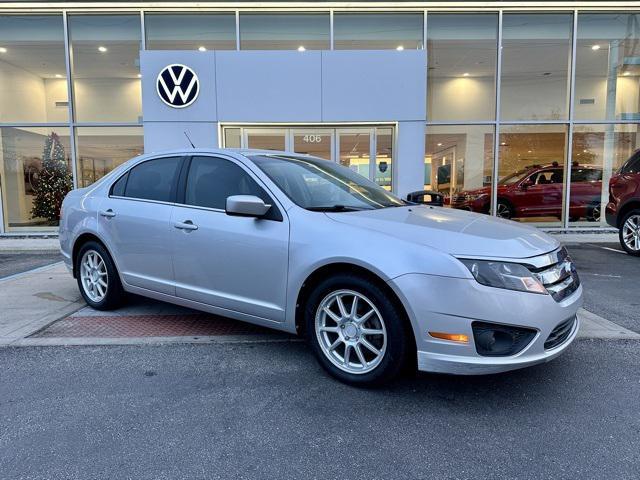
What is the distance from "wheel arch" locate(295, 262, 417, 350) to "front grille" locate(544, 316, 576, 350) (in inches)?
31.9

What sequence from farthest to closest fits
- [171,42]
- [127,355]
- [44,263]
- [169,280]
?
[171,42] → [44,263] → [169,280] → [127,355]

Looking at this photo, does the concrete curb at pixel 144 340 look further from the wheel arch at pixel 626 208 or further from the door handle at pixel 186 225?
the wheel arch at pixel 626 208

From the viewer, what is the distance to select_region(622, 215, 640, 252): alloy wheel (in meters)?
8.32

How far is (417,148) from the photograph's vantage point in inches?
398

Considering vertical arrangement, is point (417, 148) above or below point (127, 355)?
above

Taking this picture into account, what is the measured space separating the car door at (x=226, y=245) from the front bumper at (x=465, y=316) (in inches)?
39.5

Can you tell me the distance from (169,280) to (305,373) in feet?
5.00

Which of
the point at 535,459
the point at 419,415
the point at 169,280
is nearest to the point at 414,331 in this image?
the point at 419,415

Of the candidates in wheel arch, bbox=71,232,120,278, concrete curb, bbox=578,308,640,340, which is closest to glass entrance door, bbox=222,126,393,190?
wheel arch, bbox=71,232,120,278

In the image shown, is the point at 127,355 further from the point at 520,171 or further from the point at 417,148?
the point at 520,171

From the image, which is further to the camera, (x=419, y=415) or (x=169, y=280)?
(x=169, y=280)

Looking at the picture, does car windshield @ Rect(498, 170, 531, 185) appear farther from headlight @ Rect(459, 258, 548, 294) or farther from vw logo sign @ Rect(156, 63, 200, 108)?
headlight @ Rect(459, 258, 548, 294)

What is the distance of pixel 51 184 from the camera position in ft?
38.9

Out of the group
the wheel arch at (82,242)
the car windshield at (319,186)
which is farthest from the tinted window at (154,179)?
the car windshield at (319,186)
